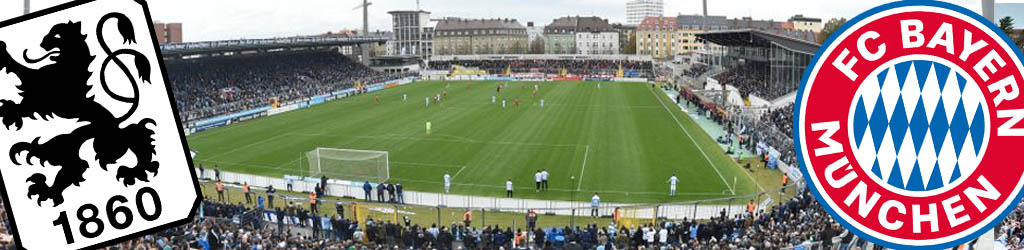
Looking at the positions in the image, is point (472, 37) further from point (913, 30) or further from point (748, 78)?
point (913, 30)

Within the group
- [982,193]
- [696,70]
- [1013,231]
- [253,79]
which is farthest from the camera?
[696,70]

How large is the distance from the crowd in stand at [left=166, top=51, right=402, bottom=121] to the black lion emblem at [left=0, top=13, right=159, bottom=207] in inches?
1812

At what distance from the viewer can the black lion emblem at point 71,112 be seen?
9.79ft

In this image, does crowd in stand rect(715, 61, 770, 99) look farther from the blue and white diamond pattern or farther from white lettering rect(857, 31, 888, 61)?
white lettering rect(857, 31, 888, 61)

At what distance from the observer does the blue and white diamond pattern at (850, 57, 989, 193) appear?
3074 mm

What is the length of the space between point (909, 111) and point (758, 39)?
52.2 m

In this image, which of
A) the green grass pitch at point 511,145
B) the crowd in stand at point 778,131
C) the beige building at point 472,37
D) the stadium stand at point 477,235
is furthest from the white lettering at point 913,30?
the beige building at point 472,37

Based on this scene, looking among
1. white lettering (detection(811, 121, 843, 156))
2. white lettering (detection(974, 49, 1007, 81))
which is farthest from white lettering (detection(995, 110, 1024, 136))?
white lettering (detection(811, 121, 843, 156))

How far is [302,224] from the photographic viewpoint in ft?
73.7

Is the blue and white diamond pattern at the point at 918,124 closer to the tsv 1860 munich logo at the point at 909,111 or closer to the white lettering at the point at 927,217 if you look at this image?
the tsv 1860 munich logo at the point at 909,111

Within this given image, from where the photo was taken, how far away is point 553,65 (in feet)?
346

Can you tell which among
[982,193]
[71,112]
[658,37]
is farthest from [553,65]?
[71,112]

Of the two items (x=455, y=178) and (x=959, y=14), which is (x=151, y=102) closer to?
(x=959, y=14)

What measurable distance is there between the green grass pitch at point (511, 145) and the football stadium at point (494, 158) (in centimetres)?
13
